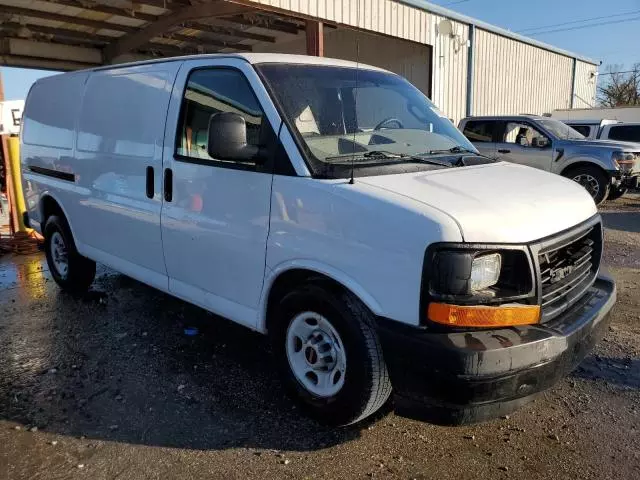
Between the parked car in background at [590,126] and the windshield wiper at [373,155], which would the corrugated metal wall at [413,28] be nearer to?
the parked car in background at [590,126]

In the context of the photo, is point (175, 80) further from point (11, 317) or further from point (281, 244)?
point (11, 317)

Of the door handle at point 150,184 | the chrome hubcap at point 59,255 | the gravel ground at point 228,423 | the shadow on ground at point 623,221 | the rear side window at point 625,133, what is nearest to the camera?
the gravel ground at point 228,423

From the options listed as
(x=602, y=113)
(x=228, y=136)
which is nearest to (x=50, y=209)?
(x=228, y=136)

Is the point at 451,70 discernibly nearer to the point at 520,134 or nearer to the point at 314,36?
the point at 520,134

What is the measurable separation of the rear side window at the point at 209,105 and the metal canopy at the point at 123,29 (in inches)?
255

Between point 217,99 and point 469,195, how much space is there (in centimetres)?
177

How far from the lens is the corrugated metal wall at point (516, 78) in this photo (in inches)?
647

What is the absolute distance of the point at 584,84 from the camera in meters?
24.3

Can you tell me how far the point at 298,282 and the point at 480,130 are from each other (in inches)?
404

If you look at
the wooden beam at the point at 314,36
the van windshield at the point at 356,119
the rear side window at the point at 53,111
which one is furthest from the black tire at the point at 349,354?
the wooden beam at the point at 314,36

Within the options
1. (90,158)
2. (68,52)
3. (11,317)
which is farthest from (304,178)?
(68,52)

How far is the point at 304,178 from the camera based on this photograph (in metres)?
2.90

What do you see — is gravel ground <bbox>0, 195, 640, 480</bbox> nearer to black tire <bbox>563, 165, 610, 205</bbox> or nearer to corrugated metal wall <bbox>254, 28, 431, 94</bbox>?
black tire <bbox>563, 165, 610, 205</bbox>

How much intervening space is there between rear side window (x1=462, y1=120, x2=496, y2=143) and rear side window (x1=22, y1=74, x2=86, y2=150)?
8917mm
